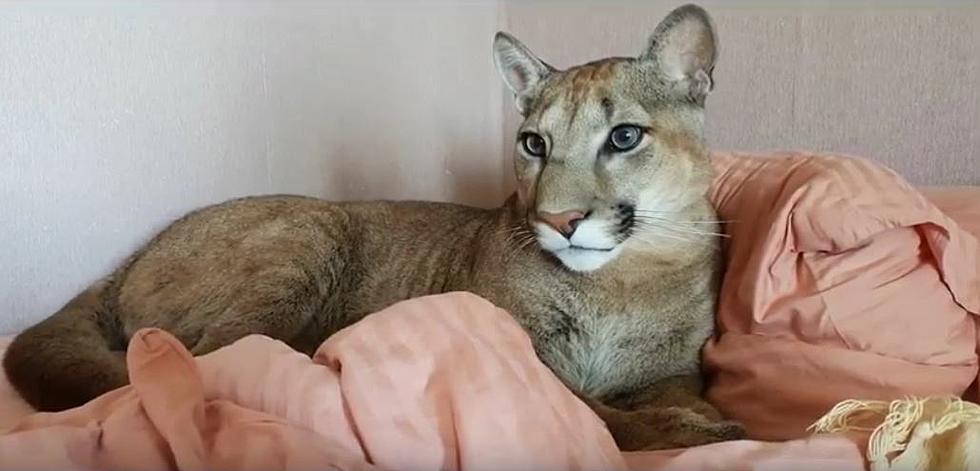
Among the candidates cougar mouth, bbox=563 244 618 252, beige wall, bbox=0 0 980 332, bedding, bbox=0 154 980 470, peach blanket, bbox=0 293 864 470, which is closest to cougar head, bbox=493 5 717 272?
cougar mouth, bbox=563 244 618 252

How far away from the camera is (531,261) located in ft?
5.58

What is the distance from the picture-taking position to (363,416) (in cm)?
104

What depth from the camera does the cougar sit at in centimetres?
155

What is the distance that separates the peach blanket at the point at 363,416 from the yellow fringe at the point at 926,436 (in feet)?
0.10

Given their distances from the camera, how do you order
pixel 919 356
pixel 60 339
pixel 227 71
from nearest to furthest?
1. pixel 919 356
2. pixel 60 339
3. pixel 227 71

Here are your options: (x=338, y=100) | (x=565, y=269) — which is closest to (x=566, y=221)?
(x=565, y=269)

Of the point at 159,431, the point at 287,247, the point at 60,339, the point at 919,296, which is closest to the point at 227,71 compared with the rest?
the point at 287,247

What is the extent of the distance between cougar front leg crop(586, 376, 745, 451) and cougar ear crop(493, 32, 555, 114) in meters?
0.52

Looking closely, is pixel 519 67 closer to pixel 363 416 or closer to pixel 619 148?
pixel 619 148

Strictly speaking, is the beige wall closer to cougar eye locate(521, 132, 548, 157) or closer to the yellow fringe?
cougar eye locate(521, 132, 548, 157)

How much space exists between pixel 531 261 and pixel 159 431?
0.78m

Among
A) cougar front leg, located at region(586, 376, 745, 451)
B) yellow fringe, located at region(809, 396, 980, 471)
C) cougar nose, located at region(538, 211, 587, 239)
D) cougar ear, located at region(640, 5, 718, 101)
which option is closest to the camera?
yellow fringe, located at region(809, 396, 980, 471)

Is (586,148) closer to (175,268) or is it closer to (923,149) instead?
(175,268)

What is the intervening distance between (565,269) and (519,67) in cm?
36
